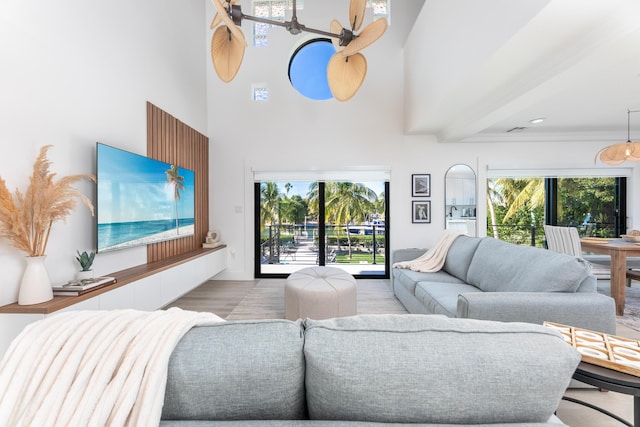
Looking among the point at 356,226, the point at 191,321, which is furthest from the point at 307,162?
the point at 191,321

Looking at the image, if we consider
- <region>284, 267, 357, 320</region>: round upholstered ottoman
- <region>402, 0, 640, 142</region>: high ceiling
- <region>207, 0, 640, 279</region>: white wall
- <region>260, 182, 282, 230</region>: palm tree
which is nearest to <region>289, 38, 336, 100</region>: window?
<region>207, 0, 640, 279</region>: white wall

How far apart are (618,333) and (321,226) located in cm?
359

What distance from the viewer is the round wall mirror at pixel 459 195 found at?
15.0ft

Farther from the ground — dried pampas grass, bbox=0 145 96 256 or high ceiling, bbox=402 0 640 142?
high ceiling, bbox=402 0 640 142

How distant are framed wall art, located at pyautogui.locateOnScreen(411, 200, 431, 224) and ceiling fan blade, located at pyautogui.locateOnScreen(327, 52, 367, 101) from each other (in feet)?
8.81

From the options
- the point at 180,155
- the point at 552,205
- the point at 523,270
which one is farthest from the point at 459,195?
the point at 180,155

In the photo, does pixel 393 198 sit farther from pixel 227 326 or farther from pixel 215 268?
pixel 227 326

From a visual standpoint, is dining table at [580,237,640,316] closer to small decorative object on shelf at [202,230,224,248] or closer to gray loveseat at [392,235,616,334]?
gray loveseat at [392,235,616,334]

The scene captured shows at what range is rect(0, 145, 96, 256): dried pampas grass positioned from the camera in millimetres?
1691

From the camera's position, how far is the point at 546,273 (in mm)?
1969

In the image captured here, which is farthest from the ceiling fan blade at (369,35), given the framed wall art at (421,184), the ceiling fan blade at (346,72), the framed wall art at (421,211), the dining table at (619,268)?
the dining table at (619,268)

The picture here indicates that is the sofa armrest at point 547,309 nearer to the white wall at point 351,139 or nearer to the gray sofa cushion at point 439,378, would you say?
the gray sofa cushion at point 439,378

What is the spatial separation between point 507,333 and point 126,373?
0.94m

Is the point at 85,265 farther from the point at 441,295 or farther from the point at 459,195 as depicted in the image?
the point at 459,195
